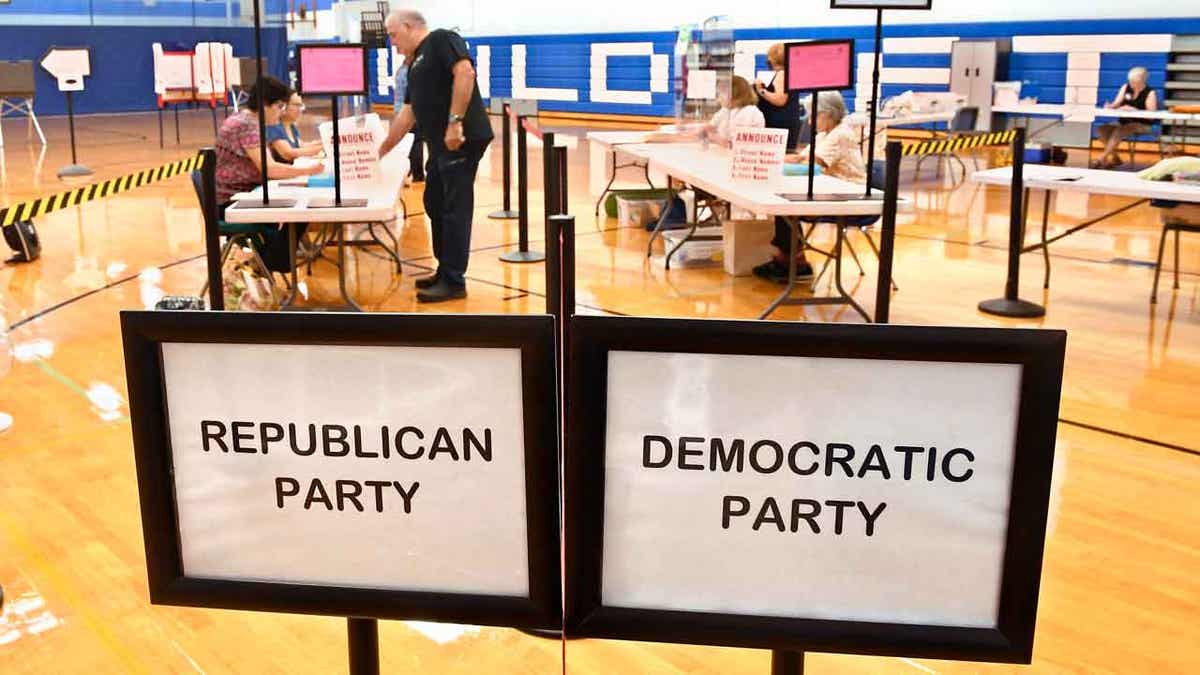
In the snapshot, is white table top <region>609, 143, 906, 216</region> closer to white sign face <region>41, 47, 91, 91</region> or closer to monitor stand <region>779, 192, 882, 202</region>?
monitor stand <region>779, 192, 882, 202</region>

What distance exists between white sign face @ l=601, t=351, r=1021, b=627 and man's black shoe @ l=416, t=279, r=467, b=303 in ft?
15.8

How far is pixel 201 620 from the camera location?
2.54m

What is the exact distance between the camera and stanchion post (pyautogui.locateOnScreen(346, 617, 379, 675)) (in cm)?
122

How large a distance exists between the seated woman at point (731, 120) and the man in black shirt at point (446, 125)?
1442 millimetres

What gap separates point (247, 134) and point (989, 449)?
505 cm

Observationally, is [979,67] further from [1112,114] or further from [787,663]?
[787,663]

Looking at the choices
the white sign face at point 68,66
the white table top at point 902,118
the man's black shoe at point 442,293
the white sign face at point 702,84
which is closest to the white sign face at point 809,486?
the man's black shoe at point 442,293

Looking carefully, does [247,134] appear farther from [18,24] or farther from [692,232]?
[18,24]

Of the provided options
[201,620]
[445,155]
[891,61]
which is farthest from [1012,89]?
[201,620]

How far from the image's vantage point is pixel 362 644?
1221 millimetres

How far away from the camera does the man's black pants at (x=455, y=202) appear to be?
5.70m

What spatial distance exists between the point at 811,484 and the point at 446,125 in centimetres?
486

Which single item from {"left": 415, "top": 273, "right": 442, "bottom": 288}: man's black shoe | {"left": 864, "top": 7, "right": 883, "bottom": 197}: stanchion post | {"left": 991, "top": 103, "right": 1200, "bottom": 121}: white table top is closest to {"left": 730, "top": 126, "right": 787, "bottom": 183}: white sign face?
{"left": 864, "top": 7, "right": 883, "bottom": 197}: stanchion post

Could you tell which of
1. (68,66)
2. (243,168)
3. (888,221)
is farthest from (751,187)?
(68,66)
